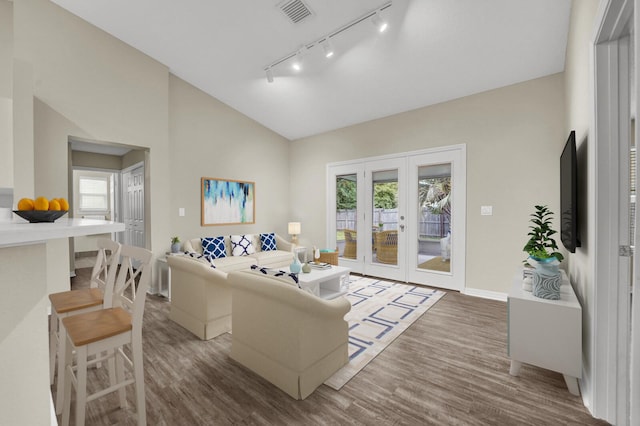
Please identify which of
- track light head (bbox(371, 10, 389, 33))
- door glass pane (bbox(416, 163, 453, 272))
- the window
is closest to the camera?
track light head (bbox(371, 10, 389, 33))

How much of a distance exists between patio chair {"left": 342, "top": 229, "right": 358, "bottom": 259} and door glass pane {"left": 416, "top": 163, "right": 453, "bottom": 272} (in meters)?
1.29

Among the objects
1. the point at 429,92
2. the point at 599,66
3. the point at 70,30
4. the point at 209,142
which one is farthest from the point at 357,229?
the point at 70,30

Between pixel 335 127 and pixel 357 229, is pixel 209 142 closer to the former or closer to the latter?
pixel 335 127

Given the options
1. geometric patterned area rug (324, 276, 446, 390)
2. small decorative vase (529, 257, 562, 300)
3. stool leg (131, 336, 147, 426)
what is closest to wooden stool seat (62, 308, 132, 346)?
stool leg (131, 336, 147, 426)

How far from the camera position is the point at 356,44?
11.4 feet

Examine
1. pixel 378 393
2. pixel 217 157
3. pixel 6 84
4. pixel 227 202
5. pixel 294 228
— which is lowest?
pixel 378 393

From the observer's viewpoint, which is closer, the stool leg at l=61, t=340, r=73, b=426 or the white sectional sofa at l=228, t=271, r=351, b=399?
the stool leg at l=61, t=340, r=73, b=426

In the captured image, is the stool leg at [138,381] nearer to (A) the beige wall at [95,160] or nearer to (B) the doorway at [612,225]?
(B) the doorway at [612,225]

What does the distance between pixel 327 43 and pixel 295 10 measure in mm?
543

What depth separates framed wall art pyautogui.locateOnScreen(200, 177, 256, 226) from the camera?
5031 mm

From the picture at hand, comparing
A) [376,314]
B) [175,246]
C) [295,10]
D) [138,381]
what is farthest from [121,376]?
[295,10]

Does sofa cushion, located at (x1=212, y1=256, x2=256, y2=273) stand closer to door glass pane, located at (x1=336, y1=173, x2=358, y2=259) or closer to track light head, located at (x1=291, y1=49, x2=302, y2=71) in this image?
door glass pane, located at (x1=336, y1=173, x2=358, y2=259)

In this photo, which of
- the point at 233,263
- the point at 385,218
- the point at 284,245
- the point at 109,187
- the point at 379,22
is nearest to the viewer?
the point at 379,22

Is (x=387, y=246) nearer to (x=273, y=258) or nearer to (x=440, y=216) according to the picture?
(x=440, y=216)
